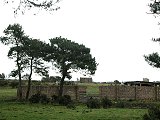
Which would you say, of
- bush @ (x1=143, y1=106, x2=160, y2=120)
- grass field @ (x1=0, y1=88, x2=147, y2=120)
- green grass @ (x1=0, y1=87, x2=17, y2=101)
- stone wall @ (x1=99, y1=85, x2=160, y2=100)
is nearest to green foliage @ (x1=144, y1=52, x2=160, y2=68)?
grass field @ (x1=0, y1=88, x2=147, y2=120)

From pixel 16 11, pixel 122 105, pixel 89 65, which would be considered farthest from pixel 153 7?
pixel 89 65

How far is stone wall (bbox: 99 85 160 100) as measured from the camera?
182 ft

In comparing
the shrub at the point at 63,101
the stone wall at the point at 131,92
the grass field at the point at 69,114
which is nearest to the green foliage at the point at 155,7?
the grass field at the point at 69,114

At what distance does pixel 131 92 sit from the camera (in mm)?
56344

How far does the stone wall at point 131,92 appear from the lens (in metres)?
55.5

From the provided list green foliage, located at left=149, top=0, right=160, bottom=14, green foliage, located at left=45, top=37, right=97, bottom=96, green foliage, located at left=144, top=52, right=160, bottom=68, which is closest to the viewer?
green foliage, located at left=149, top=0, right=160, bottom=14

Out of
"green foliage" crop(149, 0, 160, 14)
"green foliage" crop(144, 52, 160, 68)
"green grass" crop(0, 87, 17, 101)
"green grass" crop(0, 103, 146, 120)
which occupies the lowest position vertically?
"green grass" crop(0, 103, 146, 120)

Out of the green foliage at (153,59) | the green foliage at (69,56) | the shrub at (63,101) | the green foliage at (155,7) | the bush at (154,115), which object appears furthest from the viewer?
the green foliage at (69,56)

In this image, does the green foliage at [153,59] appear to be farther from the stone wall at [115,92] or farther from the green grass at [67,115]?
the stone wall at [115,92]

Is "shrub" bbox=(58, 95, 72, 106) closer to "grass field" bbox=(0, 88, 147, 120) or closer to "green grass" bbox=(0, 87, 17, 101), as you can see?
"green grass" bbox=(0, 87, 17, 101)

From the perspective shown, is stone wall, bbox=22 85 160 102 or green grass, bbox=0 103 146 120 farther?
stone wall, bbox=22 85 160 102

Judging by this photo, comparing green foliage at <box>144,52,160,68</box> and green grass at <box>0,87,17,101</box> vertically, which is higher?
green foliage at <box>144,52,160,68</box>

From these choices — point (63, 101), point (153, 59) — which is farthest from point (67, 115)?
point (63, 101)

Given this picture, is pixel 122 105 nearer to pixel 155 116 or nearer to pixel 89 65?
pixel 89 65
